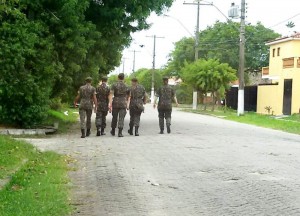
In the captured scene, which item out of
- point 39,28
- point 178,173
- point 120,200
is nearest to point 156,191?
point 120,200

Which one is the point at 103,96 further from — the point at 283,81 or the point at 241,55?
the point at 283,81

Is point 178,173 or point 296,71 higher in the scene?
point 296,71

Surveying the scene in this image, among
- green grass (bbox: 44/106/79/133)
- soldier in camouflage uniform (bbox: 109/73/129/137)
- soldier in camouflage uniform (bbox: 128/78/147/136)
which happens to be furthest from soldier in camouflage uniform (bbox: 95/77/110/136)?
green grass (bbox: 44/106/79/133)

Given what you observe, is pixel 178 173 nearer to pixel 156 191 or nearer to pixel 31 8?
pixel 156 191

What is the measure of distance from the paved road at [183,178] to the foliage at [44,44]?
283 centimetres

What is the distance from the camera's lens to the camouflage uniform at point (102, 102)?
54.0 feet

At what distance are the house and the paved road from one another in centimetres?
2548

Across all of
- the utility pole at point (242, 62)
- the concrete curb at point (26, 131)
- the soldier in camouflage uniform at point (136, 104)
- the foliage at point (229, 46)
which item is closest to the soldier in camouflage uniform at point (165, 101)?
the soldier in camouflage uniform at point (136, 104)

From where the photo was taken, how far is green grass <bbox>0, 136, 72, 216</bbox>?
658 centimetres

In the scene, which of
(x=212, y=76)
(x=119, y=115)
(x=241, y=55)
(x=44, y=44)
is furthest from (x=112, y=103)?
(x=212, y=76)

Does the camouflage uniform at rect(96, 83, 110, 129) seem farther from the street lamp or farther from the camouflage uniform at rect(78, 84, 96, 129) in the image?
the street lamp

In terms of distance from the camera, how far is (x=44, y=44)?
16.4 meters

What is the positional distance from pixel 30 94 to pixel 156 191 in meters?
9.34

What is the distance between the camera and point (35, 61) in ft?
54.4
